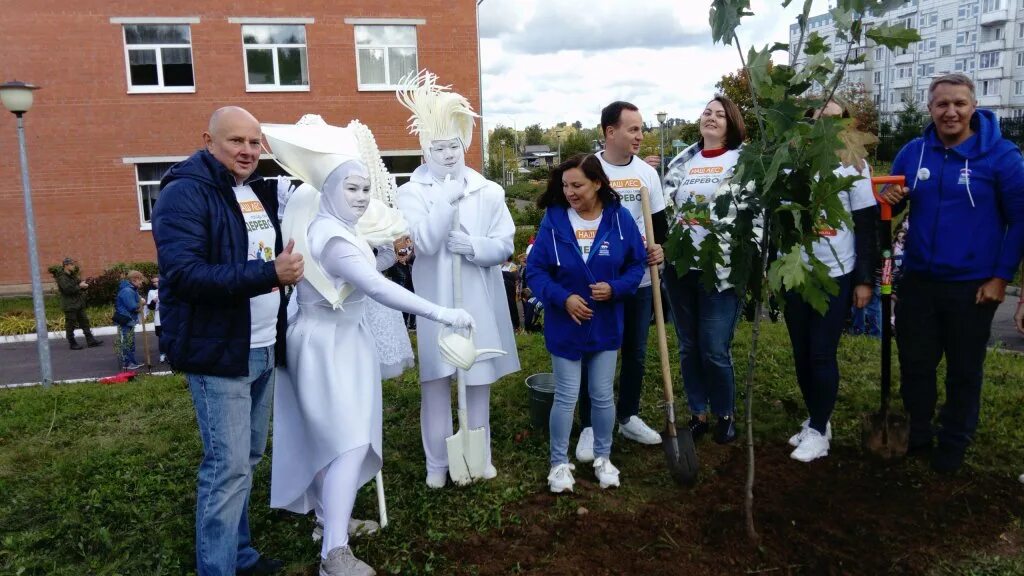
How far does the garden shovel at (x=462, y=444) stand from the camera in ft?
12.7

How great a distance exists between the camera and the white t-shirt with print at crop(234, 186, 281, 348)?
298cm

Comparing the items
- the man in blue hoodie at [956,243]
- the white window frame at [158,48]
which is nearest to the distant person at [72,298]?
the white window frame at [158,48]

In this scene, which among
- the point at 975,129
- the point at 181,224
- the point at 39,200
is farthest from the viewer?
the point at 39,200

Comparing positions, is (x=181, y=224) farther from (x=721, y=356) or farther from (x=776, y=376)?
(x=776, y=376)

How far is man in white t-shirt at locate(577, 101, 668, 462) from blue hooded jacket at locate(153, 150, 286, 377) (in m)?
2.29

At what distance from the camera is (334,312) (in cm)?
313

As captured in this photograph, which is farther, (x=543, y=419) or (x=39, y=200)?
(x=39, y=200)

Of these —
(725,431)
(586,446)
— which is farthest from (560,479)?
(725,431)

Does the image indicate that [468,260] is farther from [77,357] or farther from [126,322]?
[77,357]

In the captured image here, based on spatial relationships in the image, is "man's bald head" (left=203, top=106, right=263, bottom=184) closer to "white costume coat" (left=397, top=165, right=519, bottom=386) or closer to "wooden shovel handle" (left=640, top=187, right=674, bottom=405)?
"white costume coat" (left=397, top=165, right=519, bottom=386)

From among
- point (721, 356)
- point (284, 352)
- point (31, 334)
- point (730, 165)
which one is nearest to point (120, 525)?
point (284, 352)

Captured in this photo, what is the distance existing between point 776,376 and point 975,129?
2.59 m

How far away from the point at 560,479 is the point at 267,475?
6.32ft

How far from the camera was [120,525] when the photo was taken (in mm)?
3842
